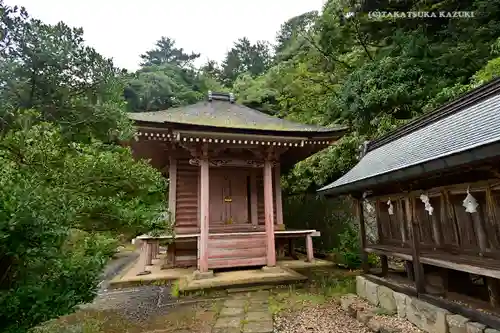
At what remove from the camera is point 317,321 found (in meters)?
4.51

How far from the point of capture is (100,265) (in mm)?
2664

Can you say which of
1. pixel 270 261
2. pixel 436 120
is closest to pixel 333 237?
pixel 270 261

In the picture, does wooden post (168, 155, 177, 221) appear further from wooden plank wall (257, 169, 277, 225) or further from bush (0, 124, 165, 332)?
bush (0, 124, 165, 332)

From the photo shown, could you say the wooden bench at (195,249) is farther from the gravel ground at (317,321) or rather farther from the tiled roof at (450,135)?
the tiled roof at (450,135)

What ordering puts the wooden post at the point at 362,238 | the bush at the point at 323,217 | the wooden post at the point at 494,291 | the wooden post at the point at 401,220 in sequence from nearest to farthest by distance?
the wooden post at the point at 494,291 → the wooden post at the point at 401,220 → the wooden post at the point at 362,238 → the bush at the point at 323,217

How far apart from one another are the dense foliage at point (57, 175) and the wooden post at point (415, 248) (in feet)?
12.0

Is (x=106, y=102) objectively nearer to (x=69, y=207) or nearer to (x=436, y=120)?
(x=69, y=207)

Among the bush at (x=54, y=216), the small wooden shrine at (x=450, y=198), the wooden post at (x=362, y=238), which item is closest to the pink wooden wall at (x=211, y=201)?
the wooden post at (x=362, y=238)

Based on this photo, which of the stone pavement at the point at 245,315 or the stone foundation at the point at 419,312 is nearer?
the stone foundation at the point at 419,312

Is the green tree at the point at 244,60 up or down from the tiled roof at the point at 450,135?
up

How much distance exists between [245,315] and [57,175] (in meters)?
3.73

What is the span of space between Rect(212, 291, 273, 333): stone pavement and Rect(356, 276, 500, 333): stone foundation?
6.17ft

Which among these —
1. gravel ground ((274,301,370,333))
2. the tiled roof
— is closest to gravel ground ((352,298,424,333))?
gravel ground ((274,301,370,333))

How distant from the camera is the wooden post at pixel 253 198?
9188mm
